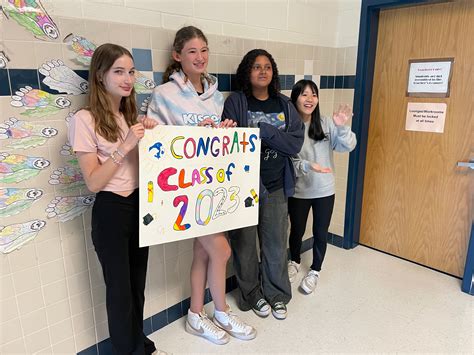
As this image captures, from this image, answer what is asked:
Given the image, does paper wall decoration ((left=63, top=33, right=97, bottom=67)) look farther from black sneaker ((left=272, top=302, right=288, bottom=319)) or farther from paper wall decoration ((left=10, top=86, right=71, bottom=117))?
black sneaker ((left=272, top=302, right=288, bottom=319))

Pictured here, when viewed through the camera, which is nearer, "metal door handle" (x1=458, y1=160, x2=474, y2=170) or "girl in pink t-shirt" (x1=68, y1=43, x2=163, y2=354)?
"girl in pink t-shirt" (x1=68, y1=43, x2=163, y2=354)

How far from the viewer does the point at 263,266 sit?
2.12m

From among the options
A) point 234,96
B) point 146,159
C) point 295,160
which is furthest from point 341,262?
point 146,159

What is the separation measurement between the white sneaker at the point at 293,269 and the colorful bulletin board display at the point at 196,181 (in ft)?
2.89

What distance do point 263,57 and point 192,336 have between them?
153 centimetres

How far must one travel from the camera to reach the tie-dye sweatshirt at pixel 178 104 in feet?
5.23

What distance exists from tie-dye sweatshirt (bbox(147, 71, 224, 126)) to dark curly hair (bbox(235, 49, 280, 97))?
27 centimetres

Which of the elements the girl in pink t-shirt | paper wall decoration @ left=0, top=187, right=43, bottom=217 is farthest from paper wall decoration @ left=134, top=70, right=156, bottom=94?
paper wall decoration @ left=0, top=187, right=43, bottom=217

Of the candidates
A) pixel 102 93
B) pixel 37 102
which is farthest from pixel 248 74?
pixel 37 102

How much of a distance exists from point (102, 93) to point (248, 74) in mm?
771

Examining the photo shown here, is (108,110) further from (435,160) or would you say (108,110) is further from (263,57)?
(435,160)

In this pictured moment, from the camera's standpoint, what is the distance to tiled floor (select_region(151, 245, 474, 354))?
1858 mm

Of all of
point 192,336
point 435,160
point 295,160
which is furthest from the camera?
point 435,160

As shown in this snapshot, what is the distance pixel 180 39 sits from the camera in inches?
63.6
